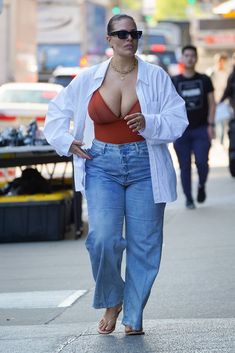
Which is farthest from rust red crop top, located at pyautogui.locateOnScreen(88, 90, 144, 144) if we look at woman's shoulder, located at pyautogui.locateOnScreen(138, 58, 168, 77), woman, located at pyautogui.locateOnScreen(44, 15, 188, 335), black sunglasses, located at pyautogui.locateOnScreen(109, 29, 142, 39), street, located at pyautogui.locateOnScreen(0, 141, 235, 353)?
street, located at pyautogui.locateOnScreen(0, 141, 235, 353)

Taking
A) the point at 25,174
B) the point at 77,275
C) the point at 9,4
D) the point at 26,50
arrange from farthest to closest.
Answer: the point at 26,50 → the point at 9,4 → the point at 25,174 → the point at 77,275

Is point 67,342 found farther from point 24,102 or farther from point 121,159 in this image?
point 24,102

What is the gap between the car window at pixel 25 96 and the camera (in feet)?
72.3

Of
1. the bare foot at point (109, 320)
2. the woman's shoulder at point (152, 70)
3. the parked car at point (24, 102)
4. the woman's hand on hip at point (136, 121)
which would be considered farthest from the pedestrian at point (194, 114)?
the woman's hand on hip at point (136, 121)

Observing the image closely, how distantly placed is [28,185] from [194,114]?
93.5 inches

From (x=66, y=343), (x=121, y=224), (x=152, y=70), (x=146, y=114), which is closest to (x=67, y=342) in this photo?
(x=66, y=343)

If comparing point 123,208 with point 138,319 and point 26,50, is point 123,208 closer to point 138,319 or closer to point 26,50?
point 138,319

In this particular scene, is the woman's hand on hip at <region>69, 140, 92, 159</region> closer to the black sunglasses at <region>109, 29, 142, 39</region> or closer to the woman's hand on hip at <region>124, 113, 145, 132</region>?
the woman's hand on hip at <region>124, 113, 145, 132</region>

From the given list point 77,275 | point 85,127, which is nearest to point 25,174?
point 77,275

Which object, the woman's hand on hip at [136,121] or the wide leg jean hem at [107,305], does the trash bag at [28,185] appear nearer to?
the wide leg jean hem at [107,305]

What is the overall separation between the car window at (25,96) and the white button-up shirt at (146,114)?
1468 centimetres

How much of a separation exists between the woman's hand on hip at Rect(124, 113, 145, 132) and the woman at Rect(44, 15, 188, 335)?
15 cm

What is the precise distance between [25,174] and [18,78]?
16.4 m

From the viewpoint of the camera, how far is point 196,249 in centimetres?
1130
